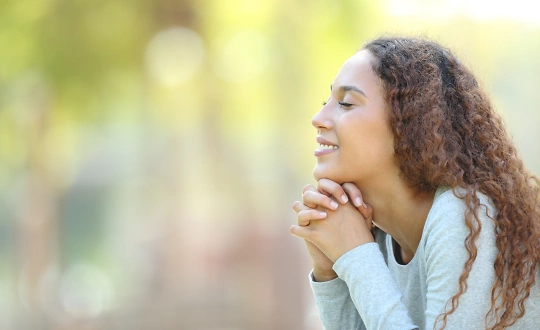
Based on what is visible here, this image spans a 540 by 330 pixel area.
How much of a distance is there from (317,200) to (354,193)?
0.11m

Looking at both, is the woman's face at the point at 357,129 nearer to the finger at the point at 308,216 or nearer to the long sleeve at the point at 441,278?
the finger at the point at 308,216

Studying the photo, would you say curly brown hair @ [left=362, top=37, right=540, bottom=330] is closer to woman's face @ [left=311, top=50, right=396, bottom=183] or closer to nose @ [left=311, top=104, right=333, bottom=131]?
woman's face @ [left=311, top=50, right=396, bottom=183]

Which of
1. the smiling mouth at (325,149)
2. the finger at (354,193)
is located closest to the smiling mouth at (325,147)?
the smiling mouth at (325,149)

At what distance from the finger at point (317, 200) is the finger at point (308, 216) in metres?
0.02

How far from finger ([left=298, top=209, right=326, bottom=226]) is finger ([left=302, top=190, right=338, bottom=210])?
25mm

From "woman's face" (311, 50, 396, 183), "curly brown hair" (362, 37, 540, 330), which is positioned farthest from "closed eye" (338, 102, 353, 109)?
"curly brown hair" (362, 37, 540, 330)

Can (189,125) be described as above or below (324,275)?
above

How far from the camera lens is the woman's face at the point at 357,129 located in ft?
6.32

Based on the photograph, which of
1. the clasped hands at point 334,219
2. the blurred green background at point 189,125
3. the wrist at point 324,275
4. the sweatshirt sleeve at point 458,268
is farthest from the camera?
the blurred green background at point 189,125

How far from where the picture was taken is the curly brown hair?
1.69 metres

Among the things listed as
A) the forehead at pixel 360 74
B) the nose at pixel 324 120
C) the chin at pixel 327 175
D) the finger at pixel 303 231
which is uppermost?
the forehead at pixel 360 74

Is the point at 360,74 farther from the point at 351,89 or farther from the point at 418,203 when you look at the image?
the point at 418,203

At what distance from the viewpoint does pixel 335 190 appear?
1.96 metres

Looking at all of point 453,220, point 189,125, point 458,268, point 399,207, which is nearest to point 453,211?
point 453,220
